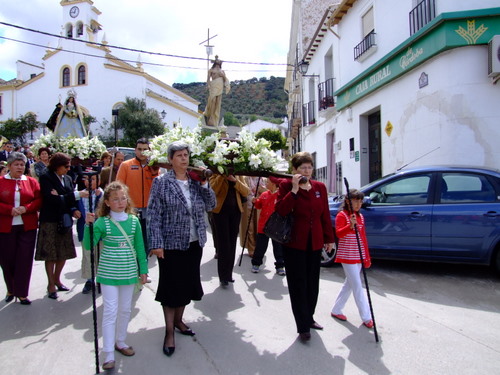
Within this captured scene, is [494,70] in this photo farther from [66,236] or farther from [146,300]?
[66,236]

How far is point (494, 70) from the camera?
801 centimetres

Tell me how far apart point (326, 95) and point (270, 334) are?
14.5m

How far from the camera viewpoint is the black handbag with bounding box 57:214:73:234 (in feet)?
15.8

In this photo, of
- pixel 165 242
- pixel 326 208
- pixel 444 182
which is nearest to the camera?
pixel 165 242

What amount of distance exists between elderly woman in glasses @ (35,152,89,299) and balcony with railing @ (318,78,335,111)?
514 inches

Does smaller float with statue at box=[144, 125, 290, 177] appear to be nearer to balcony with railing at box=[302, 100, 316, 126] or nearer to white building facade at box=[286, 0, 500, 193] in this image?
white building facade at box=[286, 0, 500, 193]

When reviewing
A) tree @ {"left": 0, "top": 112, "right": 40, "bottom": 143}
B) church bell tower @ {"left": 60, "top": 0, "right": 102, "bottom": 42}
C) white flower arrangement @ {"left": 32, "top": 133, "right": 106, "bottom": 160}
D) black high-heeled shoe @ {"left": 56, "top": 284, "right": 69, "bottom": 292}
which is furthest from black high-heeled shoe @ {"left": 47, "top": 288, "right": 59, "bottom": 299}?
church bell tower @ {"left": 60, "top": 0, "right": 102, "bottom": 42}

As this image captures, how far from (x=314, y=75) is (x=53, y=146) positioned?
46.5 feet

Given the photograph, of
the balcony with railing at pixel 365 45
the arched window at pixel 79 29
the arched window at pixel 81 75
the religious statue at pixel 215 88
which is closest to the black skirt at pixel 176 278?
the balcony with railing at pixel 365 45

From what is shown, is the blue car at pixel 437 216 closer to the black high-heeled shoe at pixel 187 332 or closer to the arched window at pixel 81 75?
the black high-heeled shoe at pixel 187 332

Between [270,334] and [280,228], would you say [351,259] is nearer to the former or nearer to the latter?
[280,228]

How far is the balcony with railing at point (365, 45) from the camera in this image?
40.2 ft

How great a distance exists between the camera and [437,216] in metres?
5.77

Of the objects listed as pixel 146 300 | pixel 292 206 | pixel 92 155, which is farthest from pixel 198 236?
pixel 92 155
